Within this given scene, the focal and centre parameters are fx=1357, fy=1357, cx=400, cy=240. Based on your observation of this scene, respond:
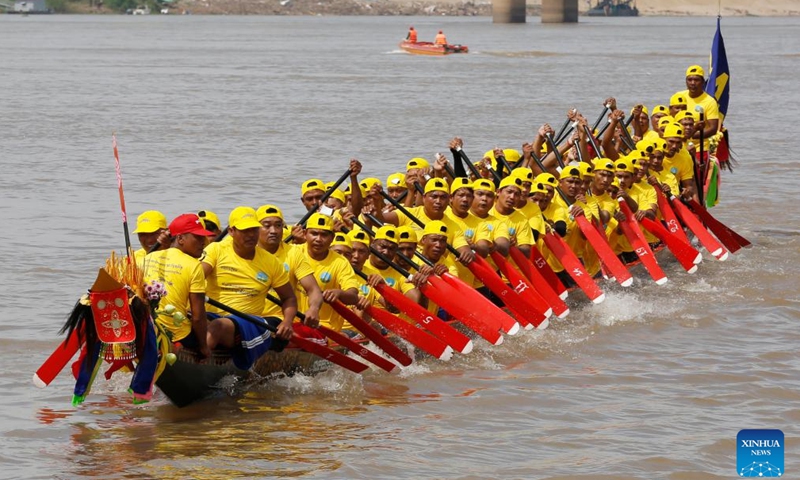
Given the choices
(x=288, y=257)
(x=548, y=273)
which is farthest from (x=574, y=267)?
(x=288, y=257)

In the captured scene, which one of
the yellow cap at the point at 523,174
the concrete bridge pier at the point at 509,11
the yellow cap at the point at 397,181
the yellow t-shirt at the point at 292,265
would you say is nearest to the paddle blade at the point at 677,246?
the yellow cap at the point at 523,174

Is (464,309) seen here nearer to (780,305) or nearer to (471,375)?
(471,375)

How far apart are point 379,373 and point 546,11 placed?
399 ft

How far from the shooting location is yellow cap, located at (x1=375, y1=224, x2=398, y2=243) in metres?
13.2

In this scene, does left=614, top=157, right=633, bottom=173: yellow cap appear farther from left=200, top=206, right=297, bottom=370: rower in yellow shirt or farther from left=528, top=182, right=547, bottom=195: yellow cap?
left=200, top=206, right=297, bottom=370: rower in yellow shirt

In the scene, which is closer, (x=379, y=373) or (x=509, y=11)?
(x=379, y=373)

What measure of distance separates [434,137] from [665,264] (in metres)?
19.2

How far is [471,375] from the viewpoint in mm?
13297

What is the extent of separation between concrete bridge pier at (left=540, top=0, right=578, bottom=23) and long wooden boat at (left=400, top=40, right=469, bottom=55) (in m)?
51.9

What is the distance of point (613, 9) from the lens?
555ft

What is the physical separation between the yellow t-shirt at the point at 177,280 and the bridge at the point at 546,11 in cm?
12366

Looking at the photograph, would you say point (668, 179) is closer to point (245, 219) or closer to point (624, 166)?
point (624, 166)

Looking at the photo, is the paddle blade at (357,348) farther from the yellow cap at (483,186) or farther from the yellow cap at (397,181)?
the yellow cap at (397,181)

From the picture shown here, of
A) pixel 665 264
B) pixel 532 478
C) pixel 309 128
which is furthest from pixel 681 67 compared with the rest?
pixel 532 478
